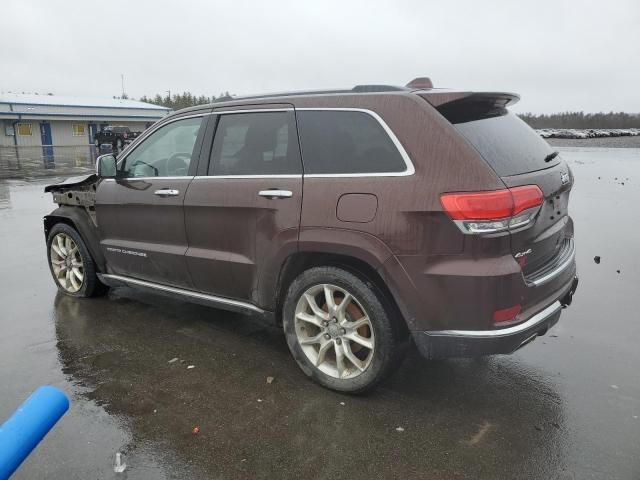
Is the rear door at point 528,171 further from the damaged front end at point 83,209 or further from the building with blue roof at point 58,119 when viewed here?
the building with blue roof at point 58,119

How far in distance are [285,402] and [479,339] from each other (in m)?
1.28

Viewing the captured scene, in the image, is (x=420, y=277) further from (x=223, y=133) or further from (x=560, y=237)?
(x=223, y=133)

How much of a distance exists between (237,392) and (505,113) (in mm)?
2572

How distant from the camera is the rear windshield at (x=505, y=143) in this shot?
301 centimetres

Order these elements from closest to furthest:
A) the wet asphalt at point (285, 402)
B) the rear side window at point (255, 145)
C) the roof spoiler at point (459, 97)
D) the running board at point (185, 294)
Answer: the wet asphalt at point (285, 402)
the roof spoiler at point (459, 97)
the rear side window at point (255, 145)
the running board at point (185, 294)

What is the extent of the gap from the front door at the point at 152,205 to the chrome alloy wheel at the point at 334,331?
1.21 meters

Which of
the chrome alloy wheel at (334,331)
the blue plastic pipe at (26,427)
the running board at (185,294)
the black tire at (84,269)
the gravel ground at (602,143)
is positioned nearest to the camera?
the blue plastic pipe at (26,427)

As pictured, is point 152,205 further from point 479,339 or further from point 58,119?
point 58,119

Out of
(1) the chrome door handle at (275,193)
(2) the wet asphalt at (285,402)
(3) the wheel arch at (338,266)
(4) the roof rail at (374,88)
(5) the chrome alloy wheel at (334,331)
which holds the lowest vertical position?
(2) the wet asphalt at (285,402)

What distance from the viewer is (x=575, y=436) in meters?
2.98

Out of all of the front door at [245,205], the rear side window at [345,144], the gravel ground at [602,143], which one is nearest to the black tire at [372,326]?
the front door at [245,205]

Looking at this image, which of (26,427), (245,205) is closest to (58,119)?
(245,205)

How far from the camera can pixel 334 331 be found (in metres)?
3.41

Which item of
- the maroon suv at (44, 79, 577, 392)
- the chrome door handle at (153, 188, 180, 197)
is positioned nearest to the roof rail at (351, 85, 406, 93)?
the maroon suv at (44, 79, 577, 392)
